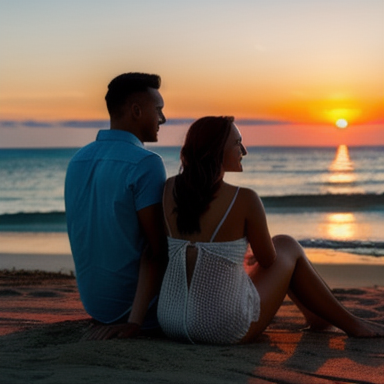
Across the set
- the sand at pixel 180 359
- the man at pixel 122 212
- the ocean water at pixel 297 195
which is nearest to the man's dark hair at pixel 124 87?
the man at pixel 122 212

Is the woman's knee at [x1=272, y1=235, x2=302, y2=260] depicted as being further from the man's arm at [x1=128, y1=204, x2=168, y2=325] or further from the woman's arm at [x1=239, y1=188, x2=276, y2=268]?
the man's arm at [x1=128, y1=204, x2=168, y2=325]

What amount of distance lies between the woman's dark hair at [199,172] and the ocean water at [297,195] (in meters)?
7.34

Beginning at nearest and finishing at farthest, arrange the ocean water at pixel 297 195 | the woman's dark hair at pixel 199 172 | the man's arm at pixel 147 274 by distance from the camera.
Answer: the woman's dark hair at pixel 199 172
the man's arm at pixel 147 274
the ocean water at pixel 297 195

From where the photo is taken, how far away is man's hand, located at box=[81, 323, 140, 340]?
3.64 m

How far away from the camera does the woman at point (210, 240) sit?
3594mm

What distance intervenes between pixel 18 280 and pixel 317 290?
13.2ft

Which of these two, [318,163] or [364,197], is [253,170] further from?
[364,197]

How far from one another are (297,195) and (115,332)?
2063 centimetres

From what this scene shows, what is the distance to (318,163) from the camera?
43.2m

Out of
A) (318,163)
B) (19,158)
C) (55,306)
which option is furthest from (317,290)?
(19,158)

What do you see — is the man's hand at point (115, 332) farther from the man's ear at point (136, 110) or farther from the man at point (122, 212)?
the man's ear at point (136, 110)

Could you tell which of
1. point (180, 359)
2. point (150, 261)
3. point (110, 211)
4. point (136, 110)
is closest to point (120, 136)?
point (136, 110)

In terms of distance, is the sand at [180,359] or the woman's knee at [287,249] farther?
the woman's knee at [287,249]

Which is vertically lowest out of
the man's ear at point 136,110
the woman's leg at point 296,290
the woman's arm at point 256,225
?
the woman's leg at point 296,290
